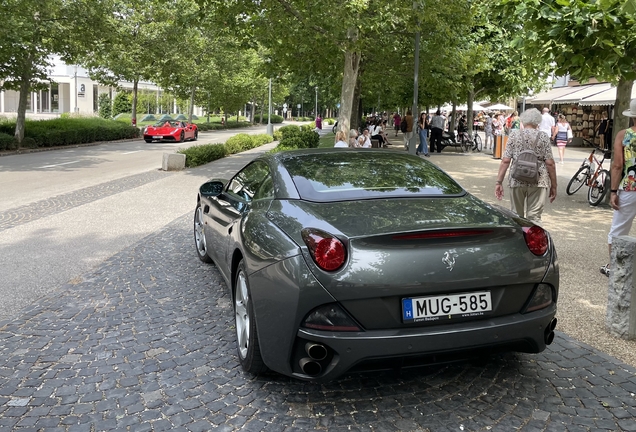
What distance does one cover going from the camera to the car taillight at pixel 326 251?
3.11 m

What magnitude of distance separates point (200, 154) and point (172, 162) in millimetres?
1721

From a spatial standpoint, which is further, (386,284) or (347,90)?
(347,90)

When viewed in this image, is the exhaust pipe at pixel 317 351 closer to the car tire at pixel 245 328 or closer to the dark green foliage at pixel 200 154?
the car tire at pixel 245 328

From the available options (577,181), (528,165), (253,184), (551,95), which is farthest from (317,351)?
(551,95)

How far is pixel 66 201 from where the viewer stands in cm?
1134

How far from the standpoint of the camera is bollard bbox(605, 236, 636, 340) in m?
4.48

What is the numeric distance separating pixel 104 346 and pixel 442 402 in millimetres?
2419

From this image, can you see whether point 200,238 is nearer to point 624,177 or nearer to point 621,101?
point 624,177

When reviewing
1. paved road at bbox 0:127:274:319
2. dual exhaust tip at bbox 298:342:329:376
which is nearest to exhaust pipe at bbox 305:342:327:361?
dual exhaust tip at bbox 298:342:329:376

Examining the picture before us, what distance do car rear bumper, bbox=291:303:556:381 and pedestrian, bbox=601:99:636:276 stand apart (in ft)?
10.1

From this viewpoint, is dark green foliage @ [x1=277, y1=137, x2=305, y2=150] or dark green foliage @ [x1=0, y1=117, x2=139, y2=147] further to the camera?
dark green foliage @ [x1=0, y1=117, x2=139, y2=147]

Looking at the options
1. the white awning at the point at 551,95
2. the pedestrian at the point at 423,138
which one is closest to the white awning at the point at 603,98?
the white awning at the point at 551,95

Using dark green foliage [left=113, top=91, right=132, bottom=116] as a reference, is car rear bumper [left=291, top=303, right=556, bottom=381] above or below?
below

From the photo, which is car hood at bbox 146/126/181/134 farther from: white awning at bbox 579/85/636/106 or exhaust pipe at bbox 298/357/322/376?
exhaust pipe at bbox 298/357/322/376
